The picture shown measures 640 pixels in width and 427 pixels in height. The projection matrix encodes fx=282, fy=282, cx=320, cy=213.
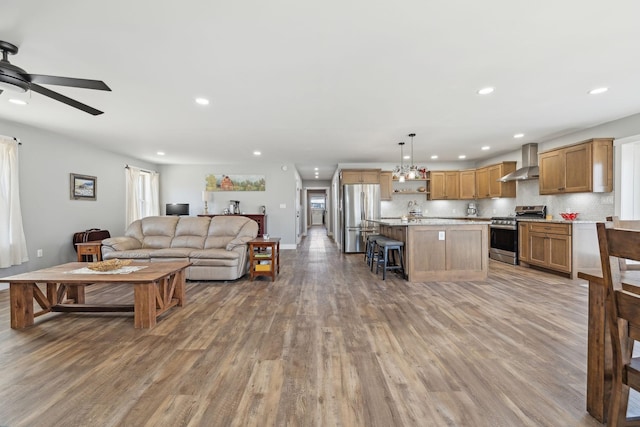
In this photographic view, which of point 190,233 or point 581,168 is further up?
point 581,168

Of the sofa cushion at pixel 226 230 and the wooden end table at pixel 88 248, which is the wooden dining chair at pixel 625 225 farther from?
the wooden end table at pixel 88 248

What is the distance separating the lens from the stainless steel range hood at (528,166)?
18.0ft

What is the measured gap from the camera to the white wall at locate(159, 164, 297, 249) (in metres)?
8.03

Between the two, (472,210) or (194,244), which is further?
(472,210)

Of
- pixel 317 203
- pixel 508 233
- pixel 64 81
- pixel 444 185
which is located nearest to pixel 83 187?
pixel 64 81

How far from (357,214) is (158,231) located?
172 inches

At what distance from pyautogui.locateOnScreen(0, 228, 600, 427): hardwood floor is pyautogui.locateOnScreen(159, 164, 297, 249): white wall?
4.71m

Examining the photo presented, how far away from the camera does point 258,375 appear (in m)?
1.84

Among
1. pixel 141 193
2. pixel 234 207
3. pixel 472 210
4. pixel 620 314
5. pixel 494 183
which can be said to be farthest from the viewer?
pixel 234 207

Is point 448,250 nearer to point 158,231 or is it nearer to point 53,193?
point 158,231

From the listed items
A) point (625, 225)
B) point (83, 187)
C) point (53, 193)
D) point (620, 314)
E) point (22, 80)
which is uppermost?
point (22, 80)

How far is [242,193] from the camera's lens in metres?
8.07

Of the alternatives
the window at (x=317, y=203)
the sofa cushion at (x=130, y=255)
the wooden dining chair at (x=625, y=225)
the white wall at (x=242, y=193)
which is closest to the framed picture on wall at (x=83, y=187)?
the sofa cushion at (x=130, y=255)

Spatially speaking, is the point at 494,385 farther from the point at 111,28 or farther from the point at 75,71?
the point at 75,71
